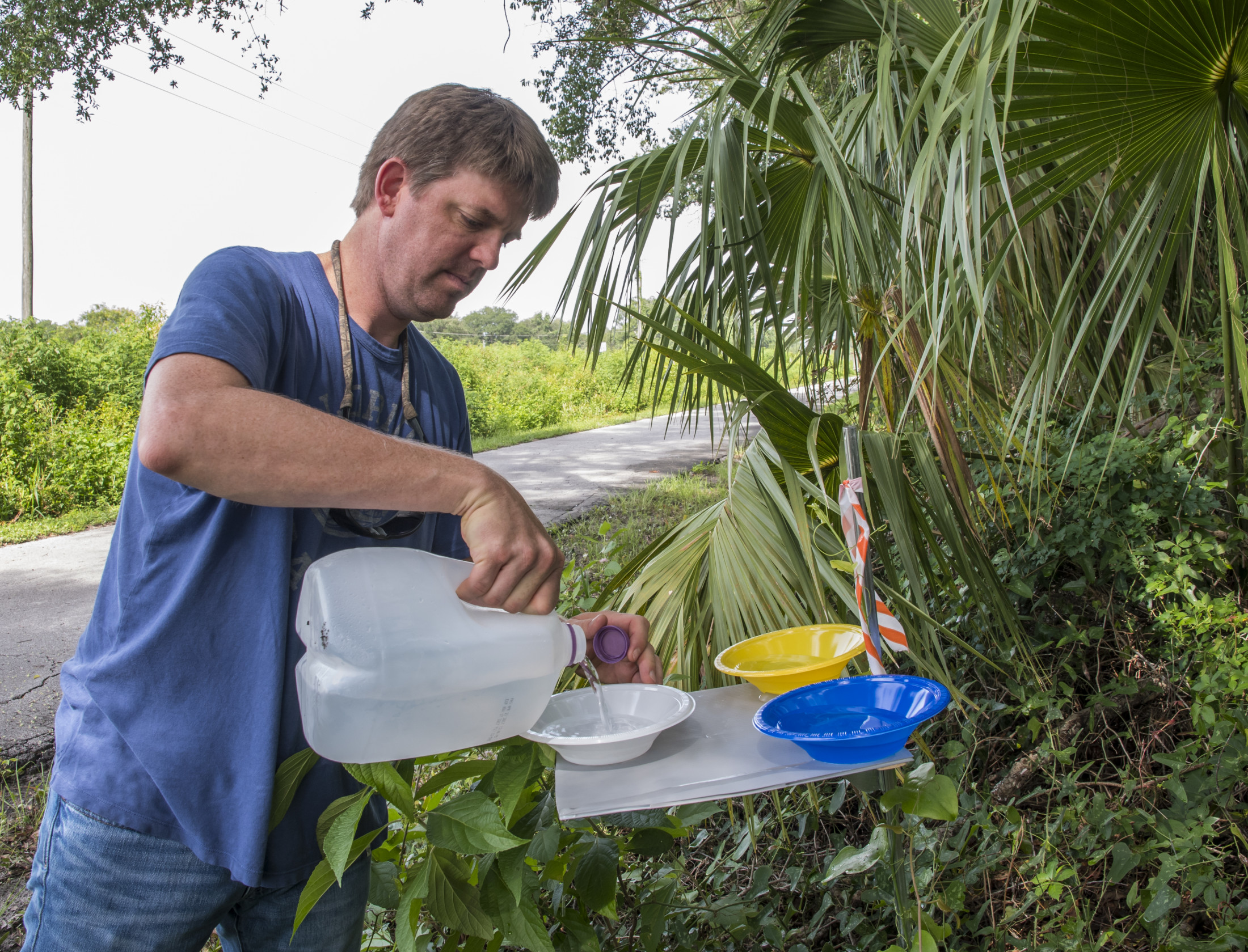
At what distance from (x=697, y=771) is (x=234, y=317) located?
68 centimetres

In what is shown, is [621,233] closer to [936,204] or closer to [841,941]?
[936,204]

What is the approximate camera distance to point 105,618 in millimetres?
1001

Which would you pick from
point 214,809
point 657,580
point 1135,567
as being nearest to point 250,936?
point 214,809

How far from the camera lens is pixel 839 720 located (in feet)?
2.95

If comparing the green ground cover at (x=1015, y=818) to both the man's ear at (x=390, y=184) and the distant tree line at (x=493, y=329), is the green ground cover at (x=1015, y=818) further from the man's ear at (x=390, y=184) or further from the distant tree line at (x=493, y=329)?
the distant tree line at (x=493, y=329)

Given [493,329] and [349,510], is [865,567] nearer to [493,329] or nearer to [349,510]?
[349,510]

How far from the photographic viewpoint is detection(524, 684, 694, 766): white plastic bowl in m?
0.86

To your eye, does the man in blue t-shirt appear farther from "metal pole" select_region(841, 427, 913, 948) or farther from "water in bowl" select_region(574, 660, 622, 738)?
"metal pole" select_region(841, 427, 913, 948)

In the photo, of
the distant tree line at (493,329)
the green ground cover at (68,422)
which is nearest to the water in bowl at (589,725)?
the green ground cover at (68,422)

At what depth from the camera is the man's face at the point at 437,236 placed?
3.57ft

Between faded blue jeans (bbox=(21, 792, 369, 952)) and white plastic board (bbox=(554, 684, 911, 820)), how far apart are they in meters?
0.48

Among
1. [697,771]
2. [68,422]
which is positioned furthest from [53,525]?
[697,771]

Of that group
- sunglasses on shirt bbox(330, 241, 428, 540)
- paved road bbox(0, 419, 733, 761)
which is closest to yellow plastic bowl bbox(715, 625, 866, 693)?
sunglasses on shirt bbox(330, 241, 428, 540)

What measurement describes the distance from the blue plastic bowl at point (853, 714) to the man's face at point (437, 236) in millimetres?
698
